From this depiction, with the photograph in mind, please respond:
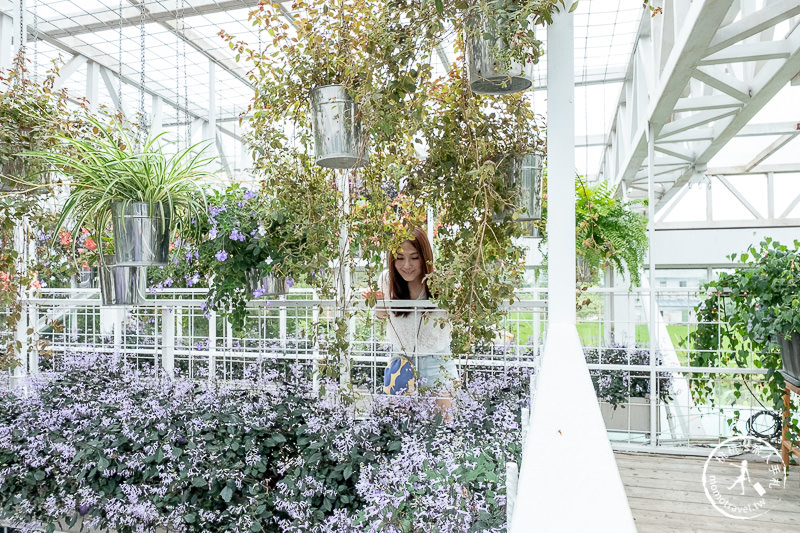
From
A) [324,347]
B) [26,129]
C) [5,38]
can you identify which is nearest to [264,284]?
[324,347]

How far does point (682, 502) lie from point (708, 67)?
8.03ft

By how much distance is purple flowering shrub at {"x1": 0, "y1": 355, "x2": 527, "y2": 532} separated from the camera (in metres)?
1.57

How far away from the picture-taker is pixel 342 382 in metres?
2.30

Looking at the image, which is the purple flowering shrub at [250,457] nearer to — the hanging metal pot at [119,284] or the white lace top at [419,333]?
the white lace top at [419,333]

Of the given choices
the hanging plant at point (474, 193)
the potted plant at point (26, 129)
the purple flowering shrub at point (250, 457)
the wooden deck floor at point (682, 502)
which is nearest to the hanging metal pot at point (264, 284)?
the purple flowering shrub at point (250, 457)

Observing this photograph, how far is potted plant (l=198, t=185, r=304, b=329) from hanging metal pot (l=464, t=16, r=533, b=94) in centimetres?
83

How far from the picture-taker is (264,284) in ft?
7.86

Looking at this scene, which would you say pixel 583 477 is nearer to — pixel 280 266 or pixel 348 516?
pixel 348 516

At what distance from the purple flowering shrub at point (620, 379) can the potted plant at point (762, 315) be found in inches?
22.1

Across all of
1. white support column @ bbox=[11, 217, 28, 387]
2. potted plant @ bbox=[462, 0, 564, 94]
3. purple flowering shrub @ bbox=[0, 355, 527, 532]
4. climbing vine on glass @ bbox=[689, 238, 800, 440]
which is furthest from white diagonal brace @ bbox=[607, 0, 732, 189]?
white support column @ bbox=[11, 217, 28, 387]

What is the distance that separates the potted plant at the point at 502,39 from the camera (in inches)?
55.8

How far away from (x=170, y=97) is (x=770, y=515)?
33.4 feet

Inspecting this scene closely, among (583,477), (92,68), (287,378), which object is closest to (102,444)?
(287,378)

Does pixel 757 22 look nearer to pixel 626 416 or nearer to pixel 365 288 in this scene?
pixel 365 288
